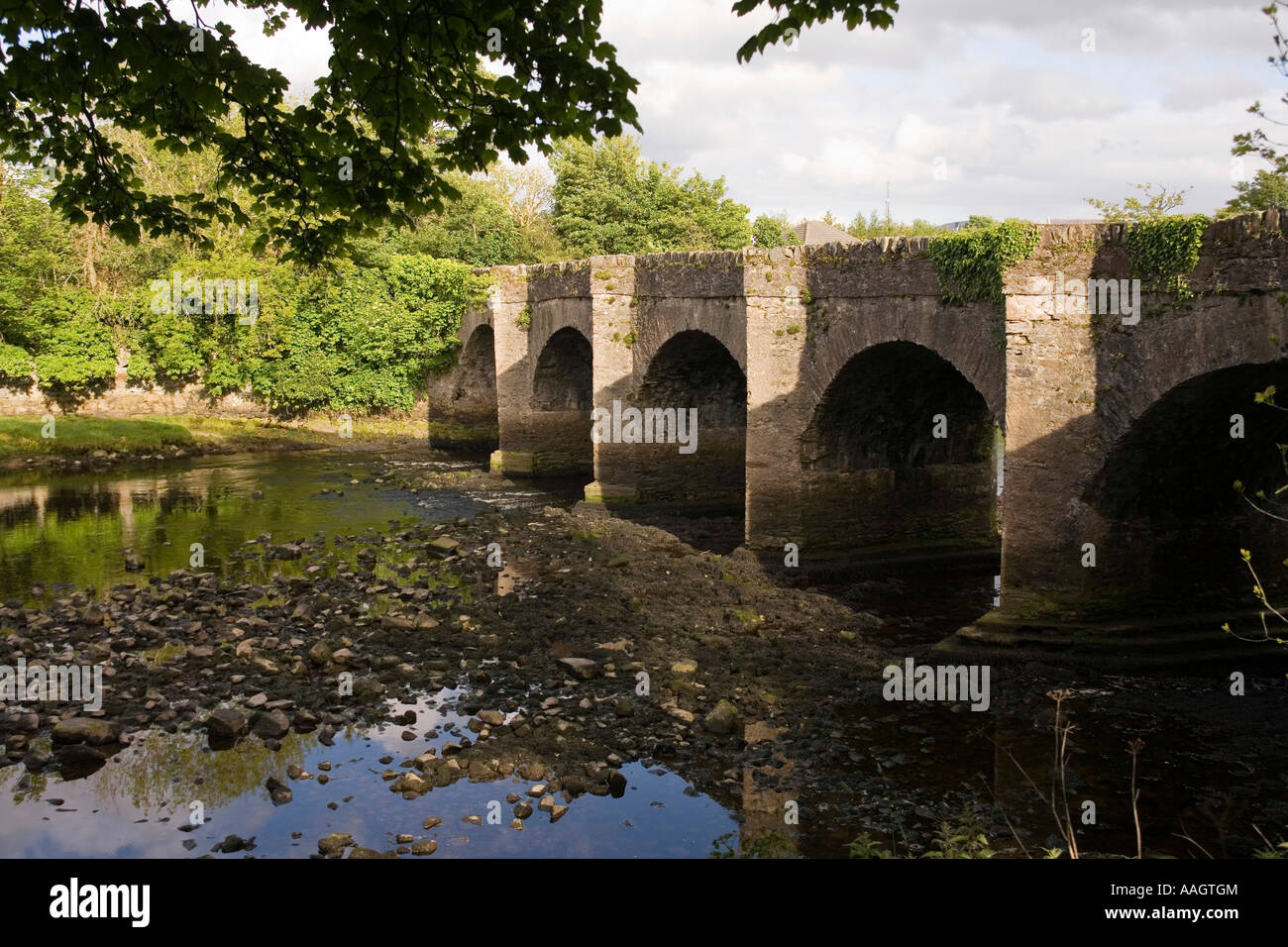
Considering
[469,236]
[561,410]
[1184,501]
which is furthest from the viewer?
[469,236]

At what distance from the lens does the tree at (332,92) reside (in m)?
7.17

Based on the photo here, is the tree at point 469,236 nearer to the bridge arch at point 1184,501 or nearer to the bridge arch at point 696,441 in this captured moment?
the bridge arch at point 696,441

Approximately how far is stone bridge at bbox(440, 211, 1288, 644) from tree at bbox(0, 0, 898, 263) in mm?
6389

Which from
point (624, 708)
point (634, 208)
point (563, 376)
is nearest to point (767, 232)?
point (634, 208)

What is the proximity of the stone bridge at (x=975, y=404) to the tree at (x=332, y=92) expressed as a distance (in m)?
6.39

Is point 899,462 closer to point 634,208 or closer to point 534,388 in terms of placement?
point 534,388

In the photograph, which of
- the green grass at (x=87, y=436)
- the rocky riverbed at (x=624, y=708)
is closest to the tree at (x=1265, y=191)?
the rocky riverbed at (x=624, y=708)

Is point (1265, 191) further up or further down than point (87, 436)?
further up

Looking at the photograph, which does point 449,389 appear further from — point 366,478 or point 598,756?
point 598,756

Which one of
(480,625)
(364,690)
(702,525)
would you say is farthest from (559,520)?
(364,690)

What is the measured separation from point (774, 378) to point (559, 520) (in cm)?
667

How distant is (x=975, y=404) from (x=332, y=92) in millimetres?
12245

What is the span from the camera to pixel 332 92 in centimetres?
898

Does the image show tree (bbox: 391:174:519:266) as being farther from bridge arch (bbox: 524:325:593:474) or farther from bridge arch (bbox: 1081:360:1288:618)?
bridge arch (bbox: 1081:360:1288:618)
